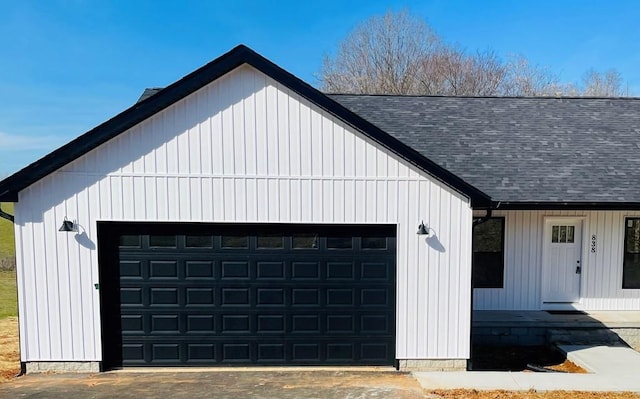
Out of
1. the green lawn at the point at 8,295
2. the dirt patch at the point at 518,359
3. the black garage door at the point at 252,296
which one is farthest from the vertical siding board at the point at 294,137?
the green lawn at the point at 8,295

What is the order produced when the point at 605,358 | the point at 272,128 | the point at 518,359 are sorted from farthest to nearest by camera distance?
the point at 518,359 → the point at 605,358 → the point at 272,128

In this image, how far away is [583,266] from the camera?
9.52 meters

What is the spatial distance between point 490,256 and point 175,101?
762cm

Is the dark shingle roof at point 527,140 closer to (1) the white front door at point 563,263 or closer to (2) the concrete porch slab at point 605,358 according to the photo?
(1) the white front door at point 563,263

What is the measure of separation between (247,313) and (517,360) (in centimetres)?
547

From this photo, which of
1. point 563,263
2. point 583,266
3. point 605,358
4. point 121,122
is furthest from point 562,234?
point 121,122

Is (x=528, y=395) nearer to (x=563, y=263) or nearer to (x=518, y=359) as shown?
(x=518, y=359)

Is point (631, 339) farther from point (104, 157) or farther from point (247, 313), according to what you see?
point (104, 157)

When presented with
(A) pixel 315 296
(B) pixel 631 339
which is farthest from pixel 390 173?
(B) pixel 631 339

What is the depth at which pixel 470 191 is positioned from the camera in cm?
696

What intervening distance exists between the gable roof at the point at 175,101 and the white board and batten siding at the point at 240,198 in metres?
0.13

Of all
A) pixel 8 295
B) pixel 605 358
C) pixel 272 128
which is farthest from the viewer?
pixel 8 295

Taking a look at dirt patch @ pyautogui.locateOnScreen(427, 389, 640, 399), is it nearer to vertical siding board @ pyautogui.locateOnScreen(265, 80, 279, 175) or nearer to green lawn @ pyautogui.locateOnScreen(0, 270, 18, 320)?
vertical siding board @ pyautogui.locateOnScreen(265, 80, 279, 175)

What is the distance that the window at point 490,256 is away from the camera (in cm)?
941
